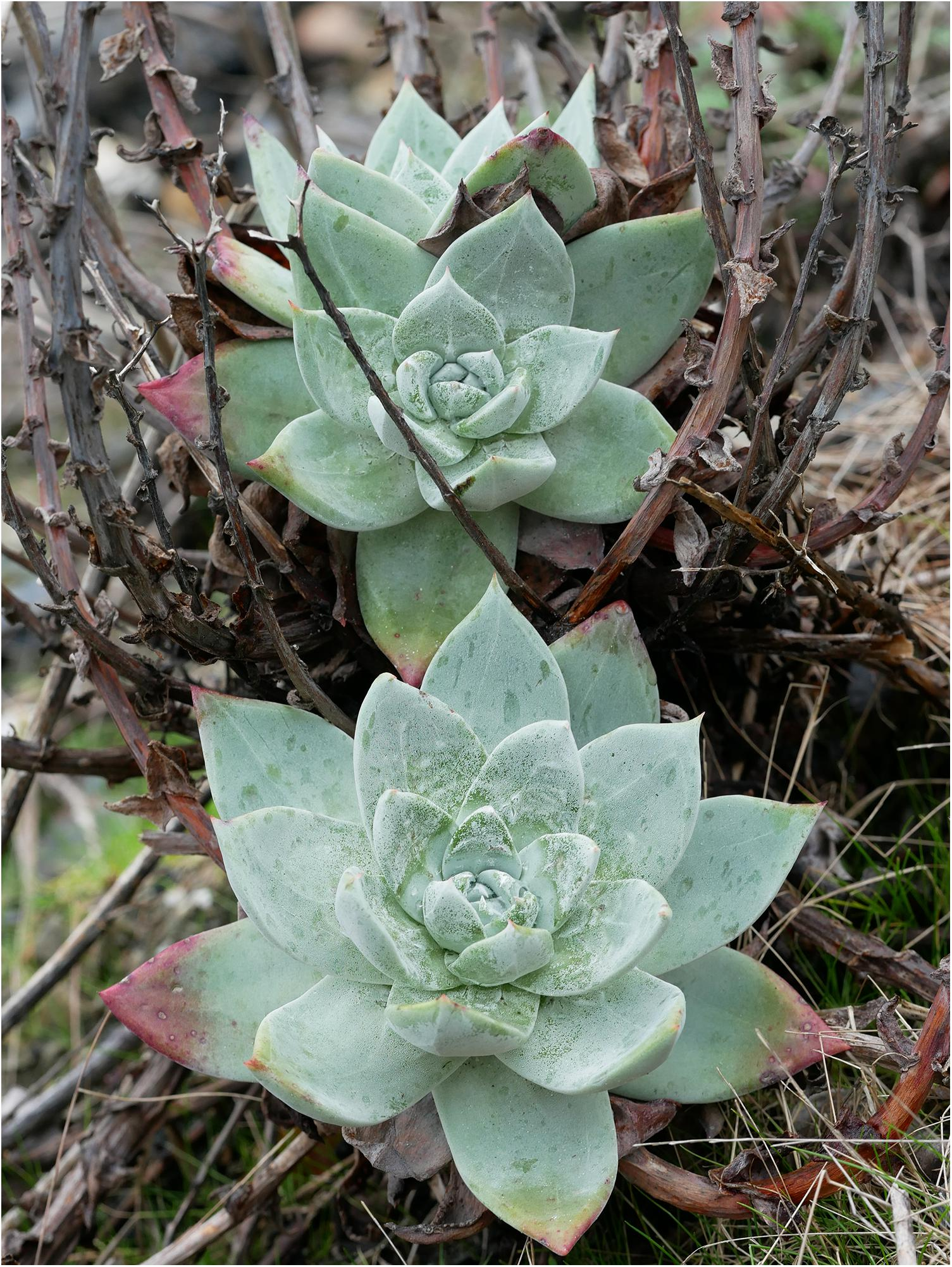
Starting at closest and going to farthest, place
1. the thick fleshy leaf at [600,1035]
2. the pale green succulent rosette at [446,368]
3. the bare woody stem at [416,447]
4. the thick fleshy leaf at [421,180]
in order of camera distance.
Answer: the thick fleshy leaf at [600,1035] < the bare woody stem at [416,447] < the pale green succulent rosette at [446,368] < the thick fleshy leaf at [421,180]

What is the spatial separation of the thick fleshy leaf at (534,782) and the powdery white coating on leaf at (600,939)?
7cm

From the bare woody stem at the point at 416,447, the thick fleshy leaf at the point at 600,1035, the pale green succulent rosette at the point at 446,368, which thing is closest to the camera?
the thick fleshy leaf at the point at 600,1035

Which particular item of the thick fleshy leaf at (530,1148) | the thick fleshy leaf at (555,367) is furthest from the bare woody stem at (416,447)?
the thick fleshy leaf at (530,1148)

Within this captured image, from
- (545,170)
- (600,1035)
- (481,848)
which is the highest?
(545,170)

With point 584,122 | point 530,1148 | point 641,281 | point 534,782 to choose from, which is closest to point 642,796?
point 534,782

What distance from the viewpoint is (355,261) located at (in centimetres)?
103

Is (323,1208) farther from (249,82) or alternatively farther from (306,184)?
(249,82)

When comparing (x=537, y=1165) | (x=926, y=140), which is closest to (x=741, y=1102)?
(x=537, y=1165)

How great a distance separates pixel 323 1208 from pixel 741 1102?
537 millimetres

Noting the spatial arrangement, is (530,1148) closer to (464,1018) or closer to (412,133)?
(464,1018)

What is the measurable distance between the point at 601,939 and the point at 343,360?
1.87 ft

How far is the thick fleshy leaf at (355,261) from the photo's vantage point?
1.00 metres

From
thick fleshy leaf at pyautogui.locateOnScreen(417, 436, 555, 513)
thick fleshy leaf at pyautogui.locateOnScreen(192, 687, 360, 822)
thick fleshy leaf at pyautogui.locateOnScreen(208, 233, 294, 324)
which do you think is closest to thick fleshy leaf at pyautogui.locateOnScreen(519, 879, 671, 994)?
thick fleshy leaf at pyautogui.locateOnScreen(192, 687, 360, 822)

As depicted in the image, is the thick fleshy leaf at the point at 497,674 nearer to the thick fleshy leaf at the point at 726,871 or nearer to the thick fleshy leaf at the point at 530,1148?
the thick fleshy leaf at the point at 726,871
